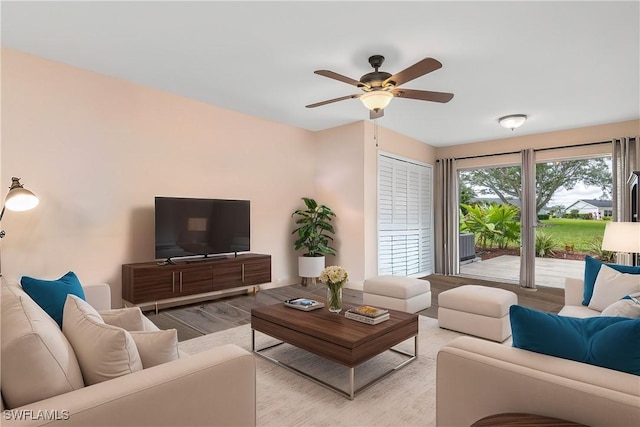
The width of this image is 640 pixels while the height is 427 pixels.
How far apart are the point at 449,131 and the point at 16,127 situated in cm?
577

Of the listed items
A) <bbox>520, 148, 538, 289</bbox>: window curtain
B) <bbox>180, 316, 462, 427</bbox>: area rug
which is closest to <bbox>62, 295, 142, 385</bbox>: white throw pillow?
<bbox>180, 316, 462, 427</bbox>: area rug

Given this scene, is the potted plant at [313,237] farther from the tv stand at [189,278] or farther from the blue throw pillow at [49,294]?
the blue throw pillow at [49,294]

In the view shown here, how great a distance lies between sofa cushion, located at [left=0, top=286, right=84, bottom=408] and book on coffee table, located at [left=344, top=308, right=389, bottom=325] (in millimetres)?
1755

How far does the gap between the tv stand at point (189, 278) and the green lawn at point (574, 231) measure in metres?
4.86

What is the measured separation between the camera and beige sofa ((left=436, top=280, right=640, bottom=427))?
113 cm

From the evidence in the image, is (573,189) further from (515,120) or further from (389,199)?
(389,199)

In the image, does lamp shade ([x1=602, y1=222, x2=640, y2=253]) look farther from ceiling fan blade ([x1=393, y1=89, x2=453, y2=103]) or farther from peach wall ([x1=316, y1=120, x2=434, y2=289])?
peach wall ([x1=316, y1=120, x2=434, y2=289])

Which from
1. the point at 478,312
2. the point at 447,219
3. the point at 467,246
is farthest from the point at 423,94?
the point at 467,246

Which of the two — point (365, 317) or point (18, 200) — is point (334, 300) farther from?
point (18, 200)

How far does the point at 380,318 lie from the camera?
8.00 ft

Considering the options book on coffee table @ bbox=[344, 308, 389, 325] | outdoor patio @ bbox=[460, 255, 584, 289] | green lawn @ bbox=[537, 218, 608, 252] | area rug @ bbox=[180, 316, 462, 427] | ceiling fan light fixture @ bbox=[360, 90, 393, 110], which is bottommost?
area rug @ bbox=[180, 316, 462, 427]

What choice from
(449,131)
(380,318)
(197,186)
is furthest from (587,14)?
(197,186)

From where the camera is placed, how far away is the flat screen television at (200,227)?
12.8 ft

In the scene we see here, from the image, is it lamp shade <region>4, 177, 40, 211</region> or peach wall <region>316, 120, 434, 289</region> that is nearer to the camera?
lamp shade <region>4, 177, 40, 211</region>
